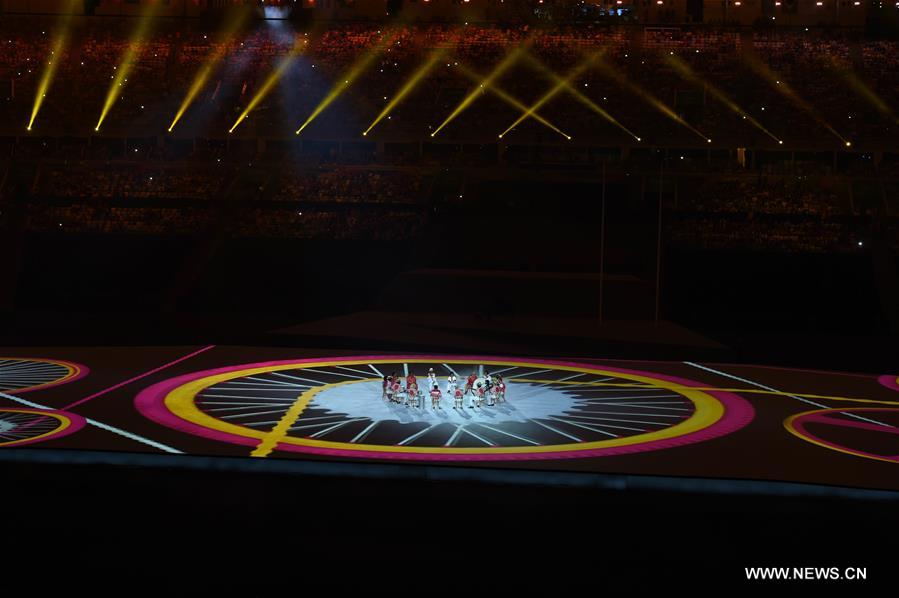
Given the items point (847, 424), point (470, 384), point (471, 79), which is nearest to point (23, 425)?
point (470, 384)

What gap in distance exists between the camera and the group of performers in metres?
13.6

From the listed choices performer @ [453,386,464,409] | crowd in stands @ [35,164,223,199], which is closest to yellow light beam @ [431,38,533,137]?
crowd in stands @ [35,164,223,199]

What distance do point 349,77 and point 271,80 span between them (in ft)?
9.65

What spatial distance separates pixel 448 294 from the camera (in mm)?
23688

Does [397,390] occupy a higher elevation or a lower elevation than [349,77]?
lower

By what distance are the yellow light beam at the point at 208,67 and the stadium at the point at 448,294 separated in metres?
0.12

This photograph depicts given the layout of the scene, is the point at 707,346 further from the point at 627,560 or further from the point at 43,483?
the point at 43,483

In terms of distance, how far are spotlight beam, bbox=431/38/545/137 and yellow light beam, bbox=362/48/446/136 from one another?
2070 millimetres

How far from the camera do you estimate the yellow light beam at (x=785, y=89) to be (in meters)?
33.7

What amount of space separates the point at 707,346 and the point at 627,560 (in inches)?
444

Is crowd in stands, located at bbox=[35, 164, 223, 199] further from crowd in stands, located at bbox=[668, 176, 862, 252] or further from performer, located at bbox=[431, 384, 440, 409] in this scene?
performer, located at bbox=[431, 384, 440, 409]

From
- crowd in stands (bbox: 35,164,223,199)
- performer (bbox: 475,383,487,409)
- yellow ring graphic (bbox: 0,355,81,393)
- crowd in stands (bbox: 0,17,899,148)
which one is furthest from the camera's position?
crowd in stands (bbox: 0,17,899,148)

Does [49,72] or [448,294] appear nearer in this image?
[448,294]

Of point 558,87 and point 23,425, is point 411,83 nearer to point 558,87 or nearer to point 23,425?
point 558,87
